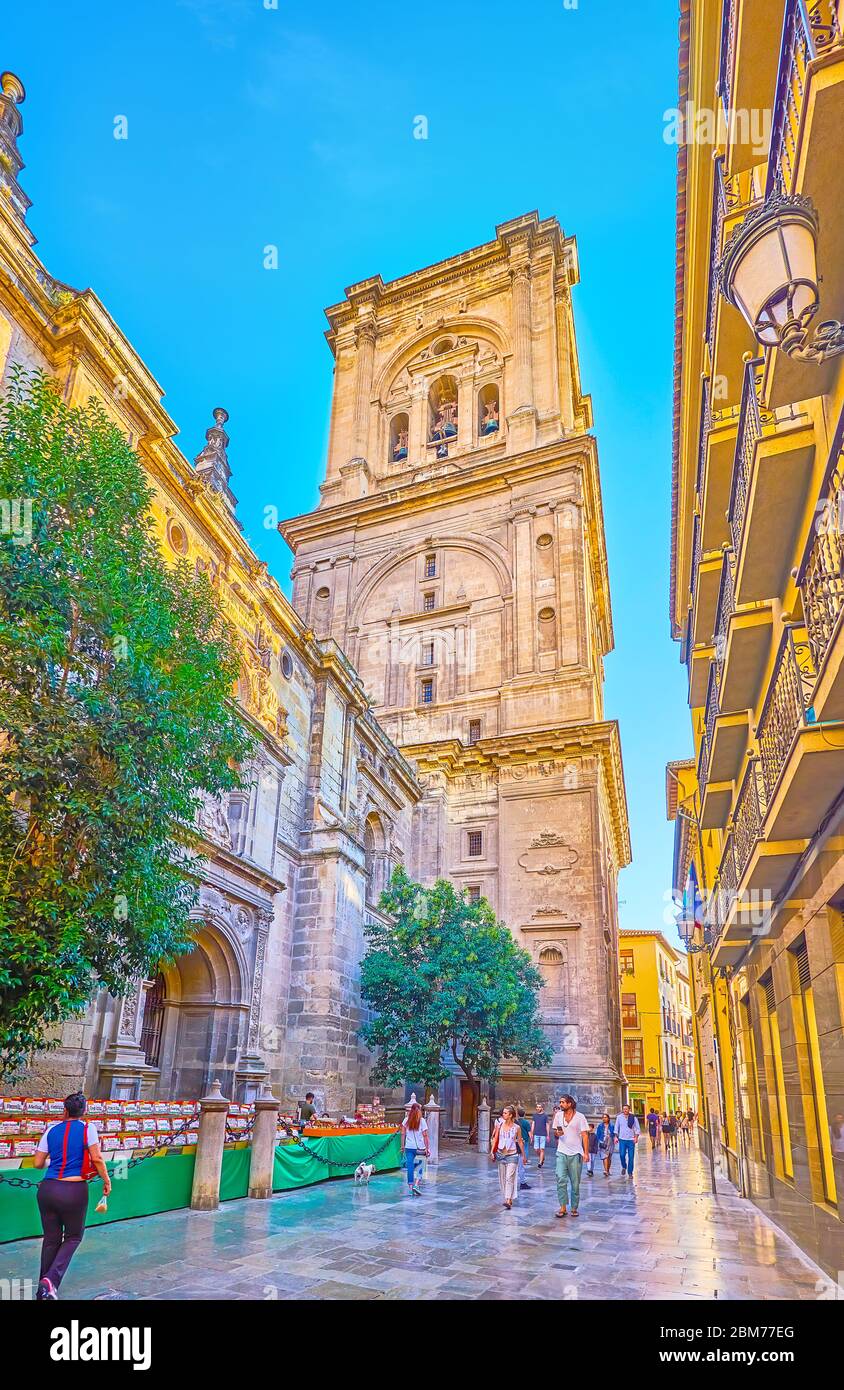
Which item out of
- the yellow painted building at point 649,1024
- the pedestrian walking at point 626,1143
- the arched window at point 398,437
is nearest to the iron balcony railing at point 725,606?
the pedestrian walking at point 626,1143

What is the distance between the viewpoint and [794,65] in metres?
5.33

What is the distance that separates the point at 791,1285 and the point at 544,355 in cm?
3742

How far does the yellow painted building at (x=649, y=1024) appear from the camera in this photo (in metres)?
52.6

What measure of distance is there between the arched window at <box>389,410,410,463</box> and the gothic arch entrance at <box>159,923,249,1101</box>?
30774 millimetres

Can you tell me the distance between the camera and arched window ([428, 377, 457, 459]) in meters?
40.3

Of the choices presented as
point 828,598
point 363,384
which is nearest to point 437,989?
point 828,598

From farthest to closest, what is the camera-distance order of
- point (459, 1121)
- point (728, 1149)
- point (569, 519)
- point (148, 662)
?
point (569, 519)
point (459, 1121)
point (728, 1149)
point (148, 662)

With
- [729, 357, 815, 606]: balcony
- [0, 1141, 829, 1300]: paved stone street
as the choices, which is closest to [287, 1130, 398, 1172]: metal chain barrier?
[0, 1141, 829, 1300]: paved stone street

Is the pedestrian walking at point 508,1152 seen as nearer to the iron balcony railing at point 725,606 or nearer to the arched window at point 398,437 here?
the iron balcony railing at point 725,606

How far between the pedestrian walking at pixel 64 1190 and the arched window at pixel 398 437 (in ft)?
125

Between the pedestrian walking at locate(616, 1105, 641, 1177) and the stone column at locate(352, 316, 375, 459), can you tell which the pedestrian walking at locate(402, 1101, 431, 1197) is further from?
the stone column at locate(352, 316, 375, 459)
